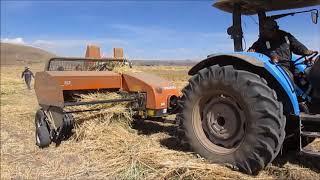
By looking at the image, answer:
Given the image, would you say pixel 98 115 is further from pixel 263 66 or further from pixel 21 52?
pixel 21 52

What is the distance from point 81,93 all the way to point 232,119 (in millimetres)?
3364

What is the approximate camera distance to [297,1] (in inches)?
212

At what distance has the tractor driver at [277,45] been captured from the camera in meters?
5.12

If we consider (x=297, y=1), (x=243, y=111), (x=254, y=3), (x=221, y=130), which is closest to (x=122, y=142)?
(x=221, y=130)

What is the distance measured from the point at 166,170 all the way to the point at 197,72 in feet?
4.49

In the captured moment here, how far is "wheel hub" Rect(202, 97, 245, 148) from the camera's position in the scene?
4.87 metres

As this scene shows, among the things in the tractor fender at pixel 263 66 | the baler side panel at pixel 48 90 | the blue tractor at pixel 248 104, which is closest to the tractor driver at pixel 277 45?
the blue tractor at pixel 248 104

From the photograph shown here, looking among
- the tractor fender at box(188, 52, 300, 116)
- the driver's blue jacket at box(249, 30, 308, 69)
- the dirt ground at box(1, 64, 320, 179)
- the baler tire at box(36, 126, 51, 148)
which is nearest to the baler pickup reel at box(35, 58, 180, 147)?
the baler tire at box(36, 126, 51, 148)

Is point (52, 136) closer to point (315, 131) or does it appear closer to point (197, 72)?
point (197, 72)

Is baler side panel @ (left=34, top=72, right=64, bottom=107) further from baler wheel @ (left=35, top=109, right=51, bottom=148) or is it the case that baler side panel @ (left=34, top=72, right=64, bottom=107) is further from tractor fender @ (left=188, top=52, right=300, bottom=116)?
tractor fender @ (left=188, top=52, right=300, bottom=116)

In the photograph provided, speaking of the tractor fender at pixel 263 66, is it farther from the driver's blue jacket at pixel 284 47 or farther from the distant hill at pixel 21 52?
the distant hill at pixel 21 52

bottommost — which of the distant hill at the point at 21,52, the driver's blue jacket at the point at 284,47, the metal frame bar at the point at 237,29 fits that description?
the driver's blue jacket at the point at 284,47

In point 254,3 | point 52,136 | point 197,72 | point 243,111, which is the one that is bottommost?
point 52,136

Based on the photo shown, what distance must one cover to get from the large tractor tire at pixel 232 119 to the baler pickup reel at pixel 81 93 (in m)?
1.93
